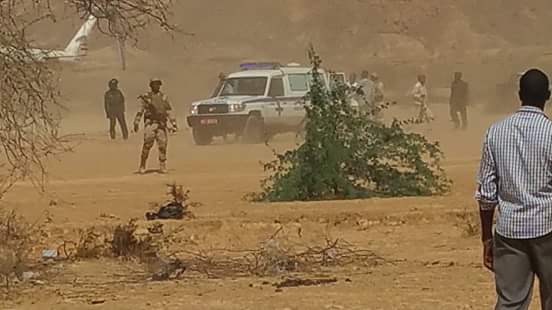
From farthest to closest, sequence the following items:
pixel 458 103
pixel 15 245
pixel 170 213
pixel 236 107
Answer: pixel 458 103 → pixel 236 107 → pixel 170 213 → pixel 15 245

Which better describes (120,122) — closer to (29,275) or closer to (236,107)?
(236,107)

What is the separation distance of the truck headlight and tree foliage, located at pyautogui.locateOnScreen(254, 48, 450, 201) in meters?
13.7

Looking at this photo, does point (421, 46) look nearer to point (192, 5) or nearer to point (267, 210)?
point (192, 5)

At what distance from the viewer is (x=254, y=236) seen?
15.0 m

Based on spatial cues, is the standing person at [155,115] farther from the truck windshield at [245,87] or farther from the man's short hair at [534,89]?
the man's short hair at [534,89]

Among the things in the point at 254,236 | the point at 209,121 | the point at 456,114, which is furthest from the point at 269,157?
the point at 254,236

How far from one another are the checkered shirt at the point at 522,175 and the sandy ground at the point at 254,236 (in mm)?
3040

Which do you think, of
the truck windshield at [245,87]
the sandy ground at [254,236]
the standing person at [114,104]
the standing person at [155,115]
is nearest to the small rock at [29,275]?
the sandy ground at [254,236]

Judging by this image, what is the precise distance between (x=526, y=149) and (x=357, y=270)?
5456mm

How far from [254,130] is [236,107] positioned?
891 millimetres

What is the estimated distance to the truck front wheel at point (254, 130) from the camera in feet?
110

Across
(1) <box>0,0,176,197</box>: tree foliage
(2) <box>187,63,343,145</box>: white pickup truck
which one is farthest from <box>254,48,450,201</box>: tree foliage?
(2) <box>187,63,343,145</box>: white pickup truck

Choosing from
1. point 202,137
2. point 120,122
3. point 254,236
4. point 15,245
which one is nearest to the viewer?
point 15,245

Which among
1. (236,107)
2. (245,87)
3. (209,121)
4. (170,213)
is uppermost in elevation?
(245,87)
